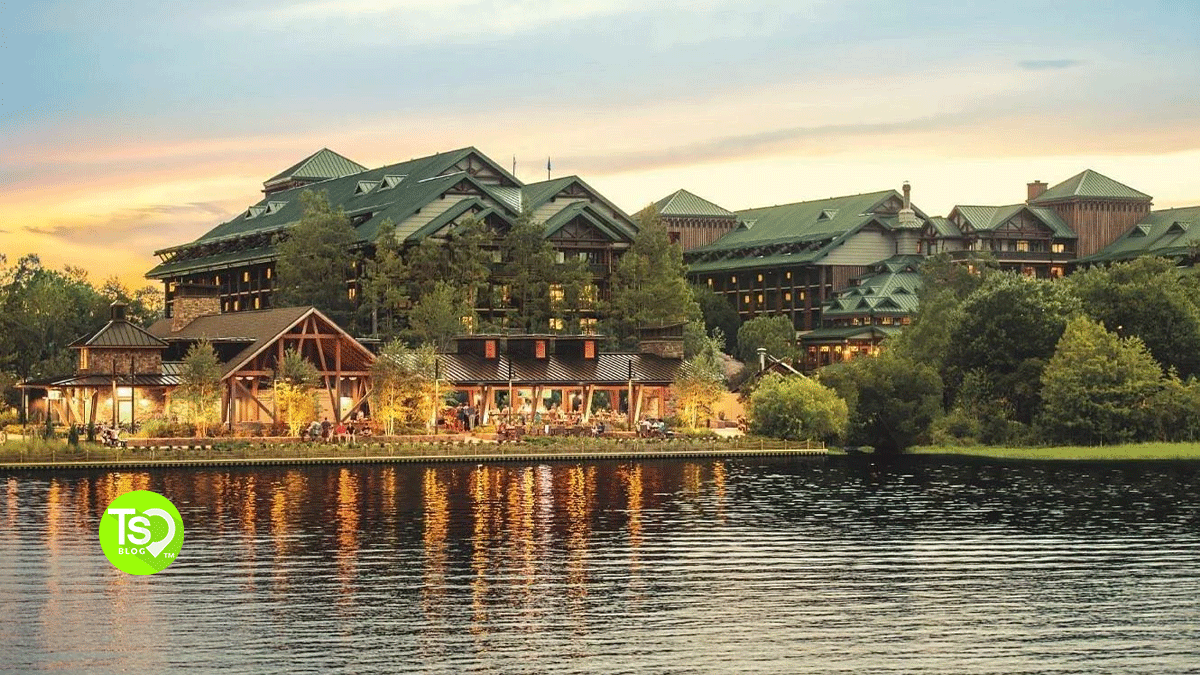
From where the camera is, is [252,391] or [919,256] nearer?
[252,391]

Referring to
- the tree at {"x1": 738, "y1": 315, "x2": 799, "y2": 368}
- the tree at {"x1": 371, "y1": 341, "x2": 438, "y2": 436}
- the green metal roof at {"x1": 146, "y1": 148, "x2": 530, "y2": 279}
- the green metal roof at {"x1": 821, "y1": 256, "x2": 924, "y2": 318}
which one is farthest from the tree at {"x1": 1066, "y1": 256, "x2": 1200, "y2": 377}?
the green metal roof at {"x1": 821, "y1": 256, "x2": 924, "y2": 318}

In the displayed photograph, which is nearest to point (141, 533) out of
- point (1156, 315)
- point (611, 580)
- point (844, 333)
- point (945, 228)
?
point (611, 580)

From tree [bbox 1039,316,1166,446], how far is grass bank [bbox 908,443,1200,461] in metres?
1.20

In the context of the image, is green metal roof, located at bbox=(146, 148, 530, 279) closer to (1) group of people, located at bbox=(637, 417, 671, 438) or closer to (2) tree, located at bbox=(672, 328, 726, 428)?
(2) tree, located at bbox=(672, 328, 726, 428)

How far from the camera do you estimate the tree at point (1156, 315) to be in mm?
114250

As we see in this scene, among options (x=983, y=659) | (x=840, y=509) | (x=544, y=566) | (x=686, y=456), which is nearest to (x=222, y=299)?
(x=686, y=456)

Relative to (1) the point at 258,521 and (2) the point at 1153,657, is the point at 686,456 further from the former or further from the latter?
(2) the point at 1153,657

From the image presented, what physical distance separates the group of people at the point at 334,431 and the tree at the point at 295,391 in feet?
2.54

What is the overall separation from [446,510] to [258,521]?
840 centimetres

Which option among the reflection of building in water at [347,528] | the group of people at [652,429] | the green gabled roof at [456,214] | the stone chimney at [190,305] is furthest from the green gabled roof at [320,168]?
the reflection of building in water at [347,528]

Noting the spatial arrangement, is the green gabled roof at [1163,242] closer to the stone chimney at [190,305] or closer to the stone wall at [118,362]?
the stone chimney at [190,305]

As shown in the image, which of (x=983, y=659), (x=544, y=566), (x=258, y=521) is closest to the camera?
(x=983, y=659)

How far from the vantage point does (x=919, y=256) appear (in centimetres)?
19350

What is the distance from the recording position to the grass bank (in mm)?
103375
